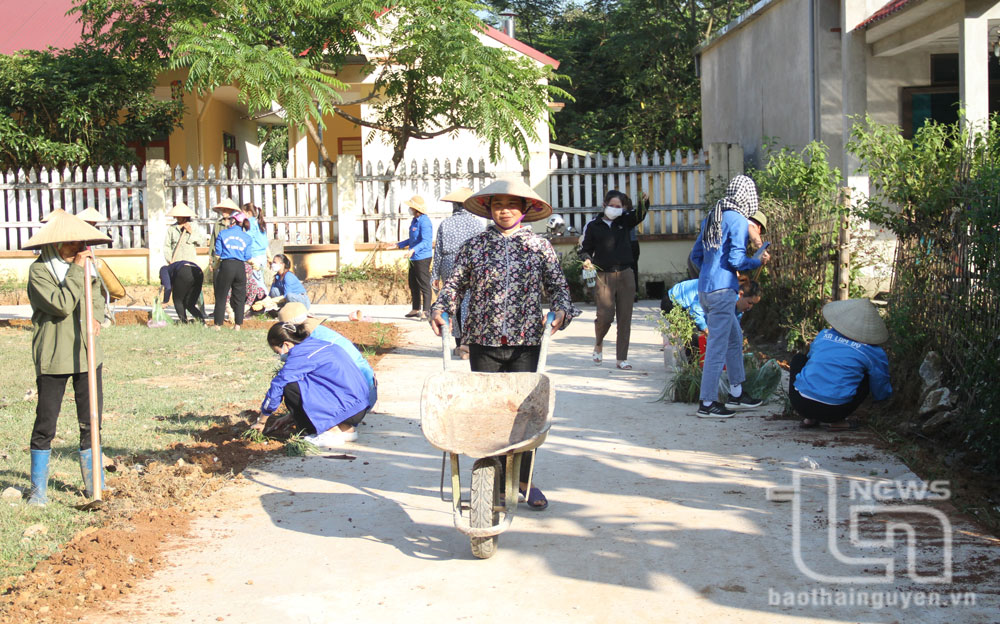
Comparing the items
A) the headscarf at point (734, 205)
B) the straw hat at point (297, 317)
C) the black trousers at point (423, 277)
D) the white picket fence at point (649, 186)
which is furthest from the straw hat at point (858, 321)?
the white picket fence at point (649, 186)

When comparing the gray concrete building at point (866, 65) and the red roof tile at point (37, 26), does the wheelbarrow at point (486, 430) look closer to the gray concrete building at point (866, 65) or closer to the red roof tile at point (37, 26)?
the gray concrete building at point (866, 65)

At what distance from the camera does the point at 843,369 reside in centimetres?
698

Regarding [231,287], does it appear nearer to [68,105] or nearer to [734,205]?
[734,205]

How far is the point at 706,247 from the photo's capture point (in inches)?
309

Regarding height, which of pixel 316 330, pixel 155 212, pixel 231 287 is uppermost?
pixel 155 212

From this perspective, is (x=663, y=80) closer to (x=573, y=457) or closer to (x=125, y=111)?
(x=125, y=111)

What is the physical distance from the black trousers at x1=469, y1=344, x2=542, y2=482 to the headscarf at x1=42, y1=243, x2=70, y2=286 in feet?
8.15

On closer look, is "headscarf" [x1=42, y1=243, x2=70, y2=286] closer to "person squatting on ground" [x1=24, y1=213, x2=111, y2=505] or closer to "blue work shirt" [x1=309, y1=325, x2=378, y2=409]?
"person squatting on ground" [x1=24, y1=213, x2=111, y2=505]

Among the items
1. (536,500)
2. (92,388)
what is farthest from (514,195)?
(92,388)

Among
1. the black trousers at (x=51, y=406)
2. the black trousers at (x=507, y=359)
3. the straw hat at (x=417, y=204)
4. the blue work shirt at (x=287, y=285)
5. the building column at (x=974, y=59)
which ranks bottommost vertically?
the black trousers at (x=51, y=406)

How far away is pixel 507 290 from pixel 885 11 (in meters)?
10.7

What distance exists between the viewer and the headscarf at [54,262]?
5.84 metres

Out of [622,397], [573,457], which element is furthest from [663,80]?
[573,457]

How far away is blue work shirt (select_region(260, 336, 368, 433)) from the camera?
7121 millimetres
